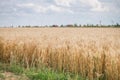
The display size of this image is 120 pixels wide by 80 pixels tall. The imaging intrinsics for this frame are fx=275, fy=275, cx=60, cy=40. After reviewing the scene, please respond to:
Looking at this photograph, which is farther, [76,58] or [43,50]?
[43,50]

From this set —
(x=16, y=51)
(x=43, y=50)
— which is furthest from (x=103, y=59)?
(x=16, y=51)

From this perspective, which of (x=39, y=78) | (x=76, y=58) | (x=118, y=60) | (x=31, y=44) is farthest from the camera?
(x=31, y=44)

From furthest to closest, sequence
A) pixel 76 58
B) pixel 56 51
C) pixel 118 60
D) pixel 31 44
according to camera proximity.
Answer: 1. pixel 31 44
2. pixel 56 51
3. pixel 76 58
4. pixel 118 60

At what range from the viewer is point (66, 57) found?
35.9ft

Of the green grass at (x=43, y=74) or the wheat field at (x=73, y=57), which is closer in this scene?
the wheat field at (x=73, y=57)

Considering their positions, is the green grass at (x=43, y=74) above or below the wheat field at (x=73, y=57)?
below

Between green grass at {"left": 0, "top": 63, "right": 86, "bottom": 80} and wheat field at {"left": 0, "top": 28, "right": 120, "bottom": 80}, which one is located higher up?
wheat field at {"left": 0, "top": 28, "right": 120, "bottom": 80}

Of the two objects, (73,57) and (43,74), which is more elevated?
(73,57)

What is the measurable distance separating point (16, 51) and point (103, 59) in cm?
516

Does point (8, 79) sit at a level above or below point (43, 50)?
below

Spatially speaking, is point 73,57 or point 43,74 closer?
point 43,74

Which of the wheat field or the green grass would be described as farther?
the green grass

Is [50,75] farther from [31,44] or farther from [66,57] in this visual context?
[31,44]

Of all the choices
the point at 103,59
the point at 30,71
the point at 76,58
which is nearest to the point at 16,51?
the point at 30,71
